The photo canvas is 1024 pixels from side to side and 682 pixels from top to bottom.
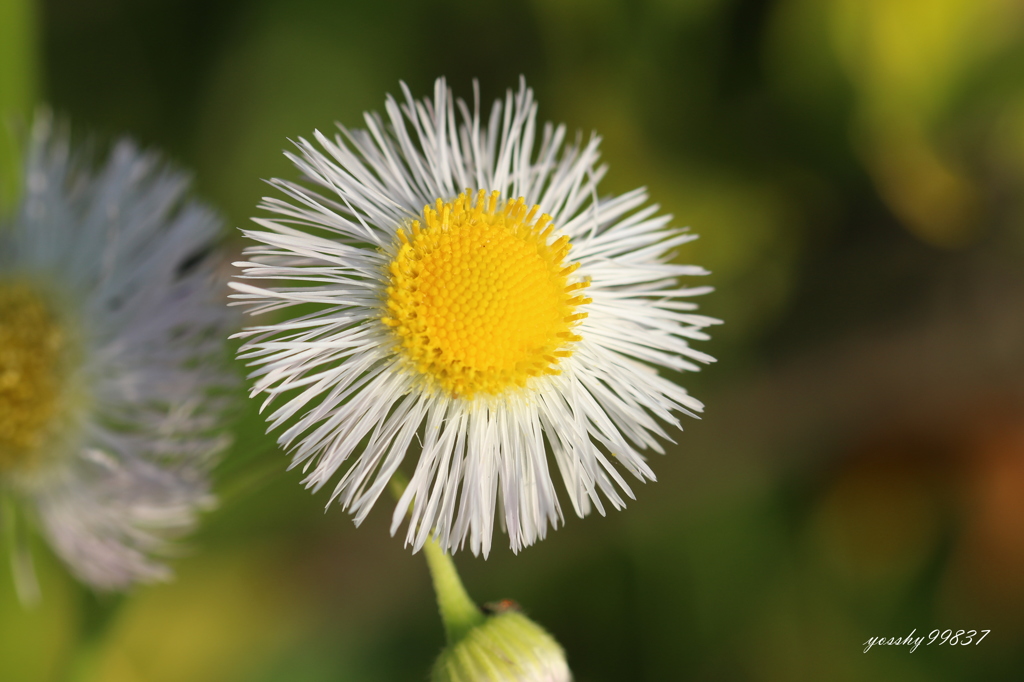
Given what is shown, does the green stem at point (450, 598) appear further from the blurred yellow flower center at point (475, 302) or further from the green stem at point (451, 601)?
the blurred yellow flower center at point (475, 302)

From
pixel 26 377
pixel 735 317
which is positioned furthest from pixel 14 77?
pixel 735 317

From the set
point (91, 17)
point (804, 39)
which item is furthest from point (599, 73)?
point (91, 17)

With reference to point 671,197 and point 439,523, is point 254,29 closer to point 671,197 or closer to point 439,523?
point 671,197

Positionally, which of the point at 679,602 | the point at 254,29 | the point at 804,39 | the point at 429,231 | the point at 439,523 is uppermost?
the point at 254,29

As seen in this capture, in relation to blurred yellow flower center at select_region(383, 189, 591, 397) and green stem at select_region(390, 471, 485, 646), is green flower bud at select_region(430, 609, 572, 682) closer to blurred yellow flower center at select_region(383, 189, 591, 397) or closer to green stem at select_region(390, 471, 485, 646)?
green stem at select_region(390, 471, 485, 646)

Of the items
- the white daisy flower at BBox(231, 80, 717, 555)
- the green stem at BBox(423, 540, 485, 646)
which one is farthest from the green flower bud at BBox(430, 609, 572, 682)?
the white daisy flower at BBox(231, 80, 717, 555)

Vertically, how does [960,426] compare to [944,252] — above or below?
below
